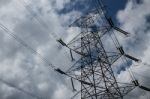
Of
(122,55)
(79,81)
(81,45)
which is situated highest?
(81,45)

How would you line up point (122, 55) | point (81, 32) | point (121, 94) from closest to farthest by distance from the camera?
1. point (121, 94)
2. point (122, 55)
3. point (81, 32)

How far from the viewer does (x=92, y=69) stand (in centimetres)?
2497

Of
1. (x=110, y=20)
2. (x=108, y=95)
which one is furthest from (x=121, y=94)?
(x=110, y=20)

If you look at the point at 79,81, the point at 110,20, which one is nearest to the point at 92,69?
the point at 79,81

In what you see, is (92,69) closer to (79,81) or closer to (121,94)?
(79,81)

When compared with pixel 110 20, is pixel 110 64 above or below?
below

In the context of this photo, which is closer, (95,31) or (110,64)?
(110,64)

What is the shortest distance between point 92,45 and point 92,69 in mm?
2721

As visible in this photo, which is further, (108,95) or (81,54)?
(81,54)

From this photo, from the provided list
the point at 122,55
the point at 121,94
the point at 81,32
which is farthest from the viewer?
the point at 81,32

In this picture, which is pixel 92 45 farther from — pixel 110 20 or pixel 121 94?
pixel 121 94

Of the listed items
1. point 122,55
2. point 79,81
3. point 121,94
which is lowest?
point 121,94

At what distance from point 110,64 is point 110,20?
Answer: 170 inches

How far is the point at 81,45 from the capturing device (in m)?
26.9
